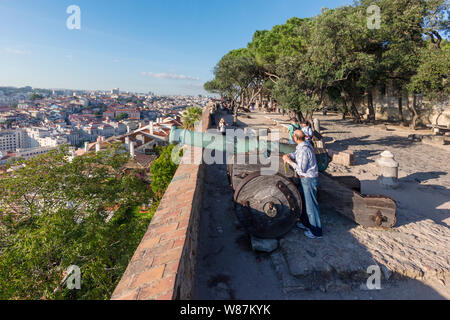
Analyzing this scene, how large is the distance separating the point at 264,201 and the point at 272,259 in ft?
2.13

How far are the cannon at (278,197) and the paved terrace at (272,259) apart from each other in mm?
203

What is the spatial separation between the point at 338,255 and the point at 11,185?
35.9ft

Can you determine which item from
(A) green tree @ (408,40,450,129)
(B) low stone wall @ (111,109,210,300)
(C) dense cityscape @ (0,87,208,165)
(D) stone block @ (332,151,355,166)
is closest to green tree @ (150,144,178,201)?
(D) stone block @ (332,151,355,166)

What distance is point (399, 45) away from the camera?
15.6m

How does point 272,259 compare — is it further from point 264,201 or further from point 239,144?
point 239,144

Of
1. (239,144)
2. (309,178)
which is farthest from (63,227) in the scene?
(309,178)

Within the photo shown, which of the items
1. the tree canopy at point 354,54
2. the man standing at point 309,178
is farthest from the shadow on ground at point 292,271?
the tree canopy at point 354,54

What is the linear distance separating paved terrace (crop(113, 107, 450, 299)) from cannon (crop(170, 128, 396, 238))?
203 mm

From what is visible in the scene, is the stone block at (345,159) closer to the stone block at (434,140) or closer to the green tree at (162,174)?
the stone block at (434,140)

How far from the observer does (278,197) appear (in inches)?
111

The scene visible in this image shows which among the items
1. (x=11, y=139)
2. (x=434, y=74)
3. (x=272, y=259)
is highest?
(x=434, y=74)

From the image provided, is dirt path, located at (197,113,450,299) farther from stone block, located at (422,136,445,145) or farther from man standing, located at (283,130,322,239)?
stone block, located at (422,136,445,145)
